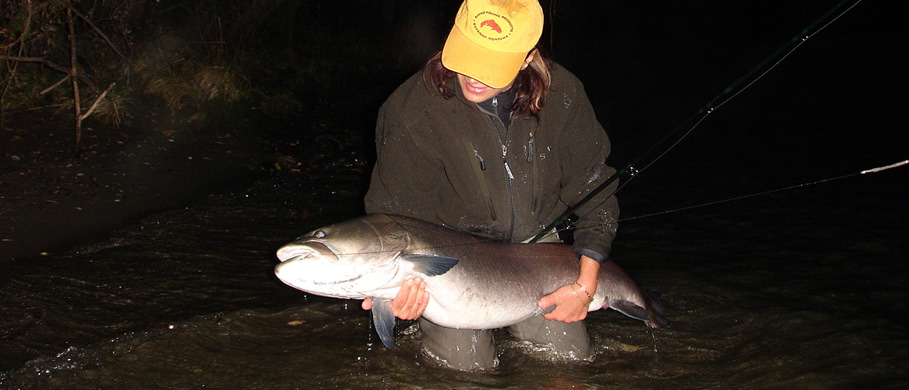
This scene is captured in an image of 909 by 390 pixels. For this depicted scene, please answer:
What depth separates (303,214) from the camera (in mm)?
6379

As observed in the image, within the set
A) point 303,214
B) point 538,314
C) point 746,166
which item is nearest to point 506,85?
point 538,314

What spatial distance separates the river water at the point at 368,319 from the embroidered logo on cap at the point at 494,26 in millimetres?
1659

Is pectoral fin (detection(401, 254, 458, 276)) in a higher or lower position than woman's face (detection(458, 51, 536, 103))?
lower

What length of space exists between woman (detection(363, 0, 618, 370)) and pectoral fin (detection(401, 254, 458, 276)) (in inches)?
15.8

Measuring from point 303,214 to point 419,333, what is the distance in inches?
113

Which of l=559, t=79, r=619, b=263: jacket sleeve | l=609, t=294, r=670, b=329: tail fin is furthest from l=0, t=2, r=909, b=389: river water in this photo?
l=559, t=79, r=619, b=263: jacket sleeve

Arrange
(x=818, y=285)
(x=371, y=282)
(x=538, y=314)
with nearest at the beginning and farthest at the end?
1. (x=371, y=282)
2. (x=538, y=314)
3. (x=818, y=285)

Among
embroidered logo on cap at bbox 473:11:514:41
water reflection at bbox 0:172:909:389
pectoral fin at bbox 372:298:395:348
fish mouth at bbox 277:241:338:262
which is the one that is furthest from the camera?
water reflection at bbox 0:172:909:389

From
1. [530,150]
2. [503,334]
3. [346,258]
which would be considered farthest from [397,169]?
[503,334]

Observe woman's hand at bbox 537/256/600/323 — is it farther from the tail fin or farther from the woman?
the tail fin

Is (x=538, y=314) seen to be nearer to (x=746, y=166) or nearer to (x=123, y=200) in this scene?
(x=123, y=200)

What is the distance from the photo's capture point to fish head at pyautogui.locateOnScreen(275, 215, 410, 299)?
8.61 ft

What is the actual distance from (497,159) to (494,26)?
676 millimetres

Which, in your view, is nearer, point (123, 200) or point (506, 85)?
point (506, 85)
